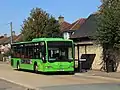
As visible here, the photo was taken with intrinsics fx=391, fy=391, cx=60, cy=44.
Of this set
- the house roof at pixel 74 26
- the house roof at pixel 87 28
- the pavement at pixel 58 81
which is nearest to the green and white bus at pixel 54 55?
the pavement at pixel 58 81

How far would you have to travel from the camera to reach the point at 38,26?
5397cm

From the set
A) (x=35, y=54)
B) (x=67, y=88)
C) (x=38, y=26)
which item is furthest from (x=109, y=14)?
(x=38, y=26)

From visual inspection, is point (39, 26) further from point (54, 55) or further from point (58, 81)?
point (58, 81)

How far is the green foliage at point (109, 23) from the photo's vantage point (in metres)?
30.3

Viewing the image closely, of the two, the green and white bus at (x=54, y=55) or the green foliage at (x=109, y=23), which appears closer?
the green foliage at (x=109, y=23)

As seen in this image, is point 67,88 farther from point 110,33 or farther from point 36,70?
point 36,70

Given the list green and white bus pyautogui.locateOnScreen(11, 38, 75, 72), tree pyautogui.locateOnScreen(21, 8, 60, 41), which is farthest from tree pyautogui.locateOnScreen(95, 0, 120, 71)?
tree pyautogui.locateOnScreen(21, 8, 60, 41)

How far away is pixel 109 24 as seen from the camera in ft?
102

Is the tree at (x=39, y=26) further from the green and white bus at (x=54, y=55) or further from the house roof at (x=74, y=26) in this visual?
the green and white bus at (x=54, y=55)

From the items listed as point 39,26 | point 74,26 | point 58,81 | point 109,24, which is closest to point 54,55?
point 109,24

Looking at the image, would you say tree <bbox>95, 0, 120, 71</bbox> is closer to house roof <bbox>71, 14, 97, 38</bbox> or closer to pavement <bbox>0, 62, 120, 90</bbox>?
pavement <bbox>0, 62, 120, 90</bbox>

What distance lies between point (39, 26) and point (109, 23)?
24121 millimetres

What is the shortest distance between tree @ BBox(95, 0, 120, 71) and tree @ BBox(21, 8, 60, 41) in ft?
71.0

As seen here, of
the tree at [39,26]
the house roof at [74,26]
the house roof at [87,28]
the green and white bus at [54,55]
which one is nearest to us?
the green and white bus at [54,55]
